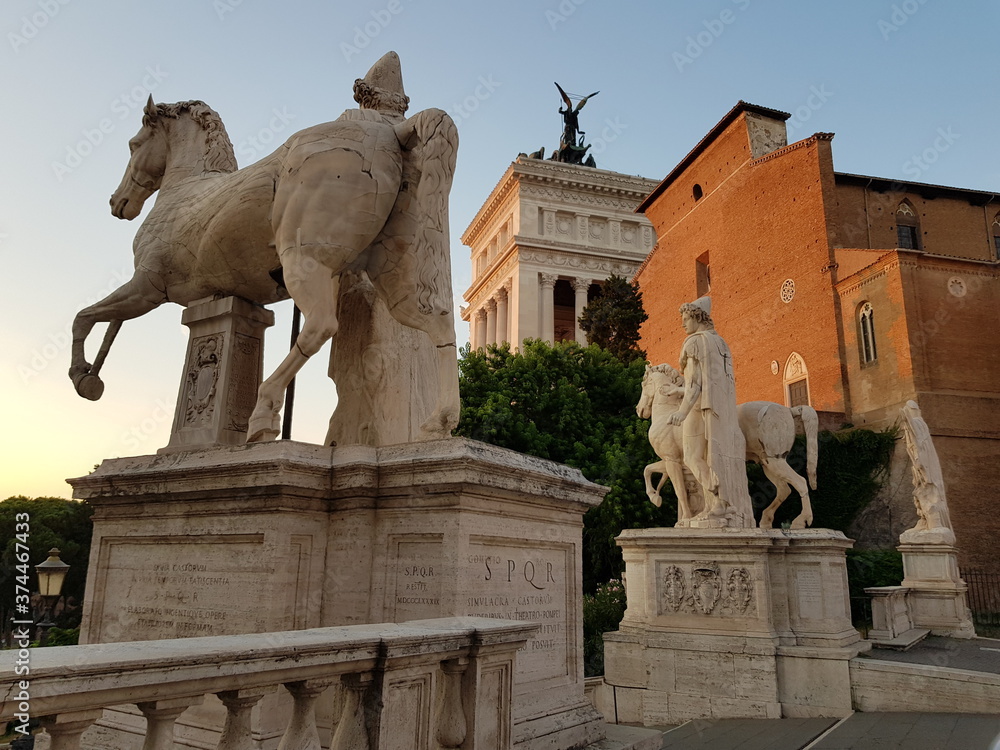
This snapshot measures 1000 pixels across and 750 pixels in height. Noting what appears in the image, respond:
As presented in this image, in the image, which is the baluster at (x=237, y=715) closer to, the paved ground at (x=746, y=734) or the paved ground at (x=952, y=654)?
the paved ground at (x=746, y=734)

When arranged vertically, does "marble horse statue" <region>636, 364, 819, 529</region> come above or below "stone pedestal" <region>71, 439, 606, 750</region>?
above

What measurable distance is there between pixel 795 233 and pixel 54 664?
3313 cm

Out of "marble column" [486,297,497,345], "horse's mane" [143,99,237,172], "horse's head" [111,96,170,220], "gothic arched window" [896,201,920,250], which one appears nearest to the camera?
"horse's mane" [143,99,237,172]

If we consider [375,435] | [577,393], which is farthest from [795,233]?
[375,435]

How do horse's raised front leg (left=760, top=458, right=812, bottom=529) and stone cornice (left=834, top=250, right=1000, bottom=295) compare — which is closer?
horse's raised front leg (left=760, top=458, right=812, bottom=529)

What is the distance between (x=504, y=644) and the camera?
280 cm

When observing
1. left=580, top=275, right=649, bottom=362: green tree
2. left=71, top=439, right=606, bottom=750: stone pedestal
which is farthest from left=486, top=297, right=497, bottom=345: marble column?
left=71, top=439, right=606, bottom=750: stone pedestal

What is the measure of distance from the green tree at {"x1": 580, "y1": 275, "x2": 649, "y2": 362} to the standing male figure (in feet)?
62.8

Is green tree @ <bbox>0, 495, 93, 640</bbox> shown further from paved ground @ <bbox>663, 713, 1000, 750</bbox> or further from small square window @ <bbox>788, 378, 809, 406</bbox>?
small square window @ <bbox>788, 378, 809, 406</bbox>

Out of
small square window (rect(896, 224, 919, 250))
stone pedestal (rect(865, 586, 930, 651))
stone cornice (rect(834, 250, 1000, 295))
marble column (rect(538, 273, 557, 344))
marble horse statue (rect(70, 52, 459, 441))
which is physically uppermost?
marble column (rect(538, 273, 557, 344))

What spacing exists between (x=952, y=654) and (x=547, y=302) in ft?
134

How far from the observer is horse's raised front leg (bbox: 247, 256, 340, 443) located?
13.4ft

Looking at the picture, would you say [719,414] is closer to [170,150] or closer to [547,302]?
[170,150]

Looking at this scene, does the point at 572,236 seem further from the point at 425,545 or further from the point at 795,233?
the point at 425,545
